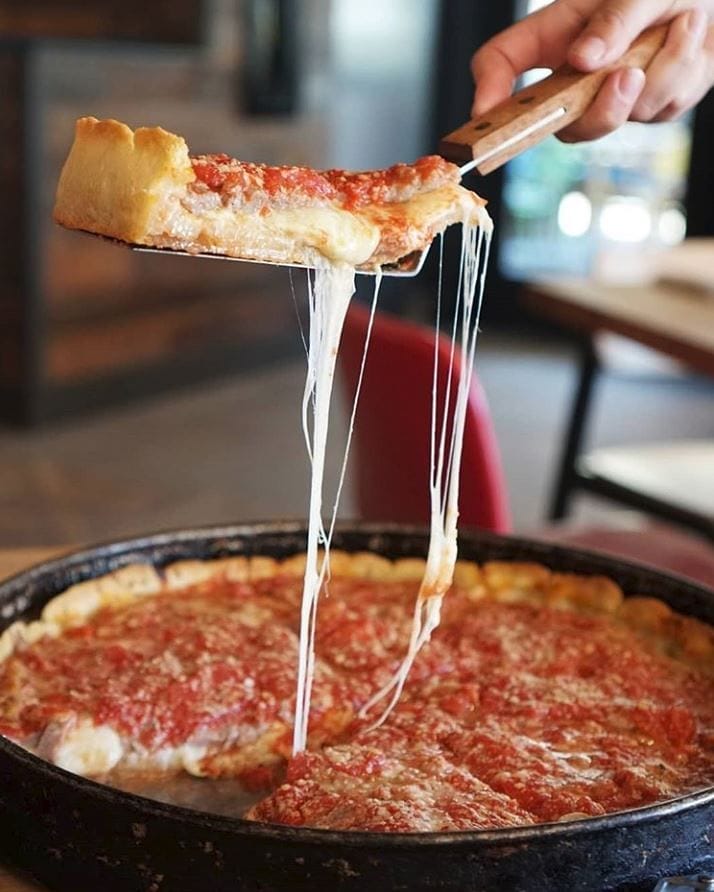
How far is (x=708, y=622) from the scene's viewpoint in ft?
5.44

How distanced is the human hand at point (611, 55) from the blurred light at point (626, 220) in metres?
6.87

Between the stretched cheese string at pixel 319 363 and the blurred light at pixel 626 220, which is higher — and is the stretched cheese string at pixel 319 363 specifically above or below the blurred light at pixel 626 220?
above

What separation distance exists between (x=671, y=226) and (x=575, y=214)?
624mm

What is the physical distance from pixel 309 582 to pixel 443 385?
104 cm

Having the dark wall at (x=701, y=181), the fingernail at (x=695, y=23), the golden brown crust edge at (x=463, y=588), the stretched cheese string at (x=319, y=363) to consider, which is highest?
the fingernail at (x=695, y=23)

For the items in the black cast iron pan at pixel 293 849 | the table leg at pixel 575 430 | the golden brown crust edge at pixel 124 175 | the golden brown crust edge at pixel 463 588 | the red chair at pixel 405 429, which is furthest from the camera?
the table leg at pixel 575 430

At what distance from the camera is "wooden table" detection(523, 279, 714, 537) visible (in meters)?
3.15

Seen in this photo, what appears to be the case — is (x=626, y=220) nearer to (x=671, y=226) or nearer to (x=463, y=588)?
(x=671, y=226)

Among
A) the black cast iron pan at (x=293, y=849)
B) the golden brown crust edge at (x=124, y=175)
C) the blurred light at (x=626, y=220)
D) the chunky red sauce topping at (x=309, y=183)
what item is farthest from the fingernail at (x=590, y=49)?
the blurred light at (x=626, y=220)

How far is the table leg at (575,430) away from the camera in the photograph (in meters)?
4.05

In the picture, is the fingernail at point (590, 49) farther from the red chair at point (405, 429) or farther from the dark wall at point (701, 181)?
the dark wall at point (701, 181)

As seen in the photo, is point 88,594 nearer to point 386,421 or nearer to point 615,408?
point 386,421

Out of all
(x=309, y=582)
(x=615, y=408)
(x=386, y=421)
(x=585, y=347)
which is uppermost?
(x=309, y=582)

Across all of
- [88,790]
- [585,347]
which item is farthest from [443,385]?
[585,347]
